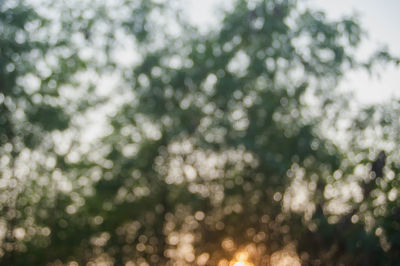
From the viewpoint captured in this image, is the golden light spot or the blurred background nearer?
the blurred background

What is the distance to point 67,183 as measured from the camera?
47.5 ft

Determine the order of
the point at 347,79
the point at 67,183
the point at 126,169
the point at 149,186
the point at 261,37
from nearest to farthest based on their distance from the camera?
the point at 261,37
the point at 347,79
the point at 126,169
the point at 149,186
the point at 67,183

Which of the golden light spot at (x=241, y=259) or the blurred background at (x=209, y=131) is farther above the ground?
the blurred background at (x=209, y=131)

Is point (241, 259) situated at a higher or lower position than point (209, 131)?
lower

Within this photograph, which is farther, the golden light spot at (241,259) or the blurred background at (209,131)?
the golden light spot at (241,259)

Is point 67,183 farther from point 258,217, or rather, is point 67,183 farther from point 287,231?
point 287,231

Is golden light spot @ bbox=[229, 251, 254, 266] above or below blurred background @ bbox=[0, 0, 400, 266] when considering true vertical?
below

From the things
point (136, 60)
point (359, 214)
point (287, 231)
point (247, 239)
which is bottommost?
point (247, 239)

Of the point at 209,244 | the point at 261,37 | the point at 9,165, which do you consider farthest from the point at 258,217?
the point at 9,165

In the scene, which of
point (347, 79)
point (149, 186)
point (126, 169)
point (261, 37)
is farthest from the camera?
point (149, 186)

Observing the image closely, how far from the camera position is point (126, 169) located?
12055mm

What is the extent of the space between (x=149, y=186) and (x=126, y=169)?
120 cm

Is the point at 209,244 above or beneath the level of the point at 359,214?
beneath

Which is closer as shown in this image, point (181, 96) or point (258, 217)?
point (181, 96)
